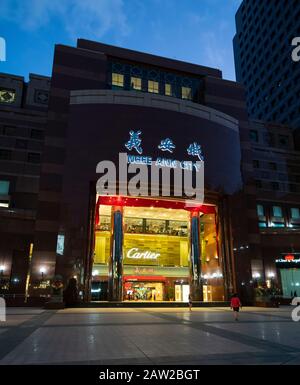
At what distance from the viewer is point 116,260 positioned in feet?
117

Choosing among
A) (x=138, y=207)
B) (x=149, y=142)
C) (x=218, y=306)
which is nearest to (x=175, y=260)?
(x=138, y=207)

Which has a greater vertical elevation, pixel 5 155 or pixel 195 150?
pixel 5 155

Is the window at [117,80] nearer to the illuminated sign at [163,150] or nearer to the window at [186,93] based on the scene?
the window at [186,93]

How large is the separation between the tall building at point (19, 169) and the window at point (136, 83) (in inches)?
586

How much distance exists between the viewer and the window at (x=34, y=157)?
47156 mm

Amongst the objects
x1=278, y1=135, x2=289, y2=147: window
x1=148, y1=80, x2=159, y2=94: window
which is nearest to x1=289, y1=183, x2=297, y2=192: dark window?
x1=278, y1=135, x2=289, y2=147: window

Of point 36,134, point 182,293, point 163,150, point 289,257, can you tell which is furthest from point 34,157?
point 289,257

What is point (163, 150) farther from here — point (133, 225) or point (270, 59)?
point (270, 59)

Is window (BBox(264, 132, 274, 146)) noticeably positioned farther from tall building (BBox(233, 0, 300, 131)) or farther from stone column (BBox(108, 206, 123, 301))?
stone column (BBox(108, 206, 123, 301))

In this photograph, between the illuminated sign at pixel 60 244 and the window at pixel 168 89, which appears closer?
the illuminated sign at pixel 60 244

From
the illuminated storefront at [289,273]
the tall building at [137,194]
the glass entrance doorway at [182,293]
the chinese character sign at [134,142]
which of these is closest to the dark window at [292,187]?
the illuminated storefront at [289,273]

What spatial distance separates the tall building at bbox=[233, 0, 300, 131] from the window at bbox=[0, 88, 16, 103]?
60.4 meters

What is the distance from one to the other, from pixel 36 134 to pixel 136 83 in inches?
657

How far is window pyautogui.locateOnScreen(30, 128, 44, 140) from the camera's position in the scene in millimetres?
48619
